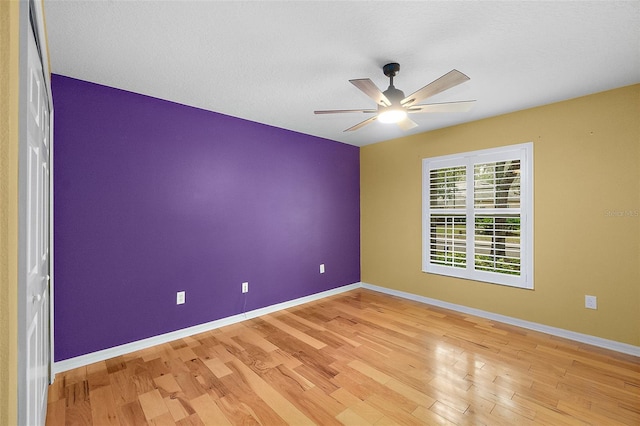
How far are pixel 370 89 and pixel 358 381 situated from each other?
7.15 feet

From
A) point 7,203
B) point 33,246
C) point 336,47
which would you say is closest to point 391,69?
point 336,47

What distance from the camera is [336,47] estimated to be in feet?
6.64

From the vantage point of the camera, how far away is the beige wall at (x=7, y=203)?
0.61 metres

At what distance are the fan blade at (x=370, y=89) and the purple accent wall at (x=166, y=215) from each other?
1.94 metres

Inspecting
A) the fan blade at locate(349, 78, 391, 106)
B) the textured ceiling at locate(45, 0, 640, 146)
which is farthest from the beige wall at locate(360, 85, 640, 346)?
the fan blade at locate(349, 78, 391, 106)

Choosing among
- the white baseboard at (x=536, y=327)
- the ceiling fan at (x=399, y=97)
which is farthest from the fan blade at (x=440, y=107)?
the white baseboard at (x=536, y=327)

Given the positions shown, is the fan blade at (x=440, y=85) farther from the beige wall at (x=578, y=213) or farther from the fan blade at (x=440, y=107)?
the beige wall at (x=578, y=213)

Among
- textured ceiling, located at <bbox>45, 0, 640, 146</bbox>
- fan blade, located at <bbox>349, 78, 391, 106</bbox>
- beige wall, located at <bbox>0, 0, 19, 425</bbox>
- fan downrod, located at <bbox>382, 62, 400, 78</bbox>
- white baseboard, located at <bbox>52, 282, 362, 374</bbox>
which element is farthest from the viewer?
white baseboard, located at <bbox>52, 282, 362, 374</bbox>

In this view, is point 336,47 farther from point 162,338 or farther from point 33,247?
point 162,338

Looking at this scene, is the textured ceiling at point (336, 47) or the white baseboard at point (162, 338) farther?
the white baseboard at point (162, 338)

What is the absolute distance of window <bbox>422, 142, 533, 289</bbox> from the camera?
3.26m

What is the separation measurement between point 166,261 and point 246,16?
236 cm

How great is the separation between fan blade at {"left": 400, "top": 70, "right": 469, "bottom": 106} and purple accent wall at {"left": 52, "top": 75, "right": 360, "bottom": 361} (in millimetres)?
2136

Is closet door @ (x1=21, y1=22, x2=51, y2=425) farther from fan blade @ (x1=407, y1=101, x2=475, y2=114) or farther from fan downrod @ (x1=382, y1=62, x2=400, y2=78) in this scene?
fan blade @ (x1=407, y1=101, x2=475, y2=114)
